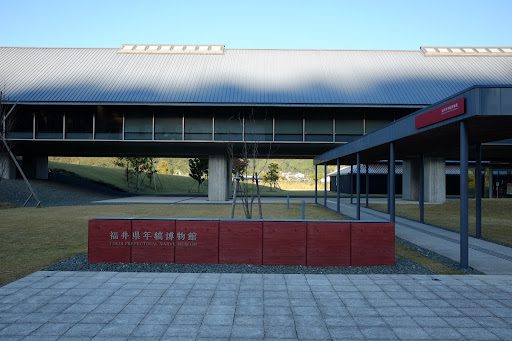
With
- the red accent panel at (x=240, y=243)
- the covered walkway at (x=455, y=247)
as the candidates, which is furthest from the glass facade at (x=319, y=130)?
the red accent panel at (x=240, y=243)

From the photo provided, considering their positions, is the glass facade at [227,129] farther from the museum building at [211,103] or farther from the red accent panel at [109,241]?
the red accent panel at [109,241]

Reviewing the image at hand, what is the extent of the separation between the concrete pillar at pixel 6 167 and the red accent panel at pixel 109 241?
1275 inches

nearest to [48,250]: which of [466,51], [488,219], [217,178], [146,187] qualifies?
[488,219]

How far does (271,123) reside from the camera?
1368 inches

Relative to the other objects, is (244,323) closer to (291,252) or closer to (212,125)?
(291,252)

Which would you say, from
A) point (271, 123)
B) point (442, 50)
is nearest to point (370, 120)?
point (271, 123)

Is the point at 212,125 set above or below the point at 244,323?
above

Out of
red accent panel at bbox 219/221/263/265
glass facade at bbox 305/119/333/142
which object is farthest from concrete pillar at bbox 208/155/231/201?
red accent panel at bbox 219/221/263/265

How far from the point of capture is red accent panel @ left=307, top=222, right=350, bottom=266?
10297 mm

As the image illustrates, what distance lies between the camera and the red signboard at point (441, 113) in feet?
31.3

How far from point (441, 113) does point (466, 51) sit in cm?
4146

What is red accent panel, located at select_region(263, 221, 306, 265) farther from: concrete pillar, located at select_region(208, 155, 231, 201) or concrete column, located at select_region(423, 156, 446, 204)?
concrete column, located at select_region(423, 156, 446, 204)

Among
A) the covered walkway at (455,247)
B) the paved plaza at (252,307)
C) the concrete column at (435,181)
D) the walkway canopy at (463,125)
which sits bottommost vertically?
the paved plaza at (252,307)

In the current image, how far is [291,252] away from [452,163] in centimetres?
4579
